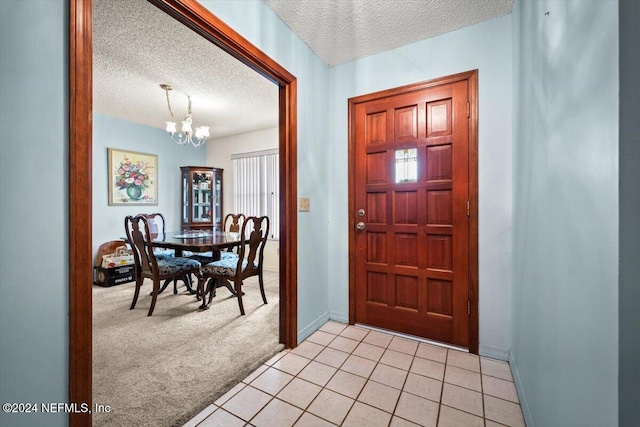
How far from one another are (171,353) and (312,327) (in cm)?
110

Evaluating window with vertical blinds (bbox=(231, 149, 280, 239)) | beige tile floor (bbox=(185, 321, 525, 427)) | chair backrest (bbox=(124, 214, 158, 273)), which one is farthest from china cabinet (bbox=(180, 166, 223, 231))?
beige tile floor (bbox=(185, 321, 525, 427))

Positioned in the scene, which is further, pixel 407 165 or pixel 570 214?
pixel 407 165

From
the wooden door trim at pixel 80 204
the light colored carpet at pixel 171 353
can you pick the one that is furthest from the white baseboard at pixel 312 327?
the wooden door trim at pixel 80 204

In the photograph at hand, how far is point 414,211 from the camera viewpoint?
7.06 feet

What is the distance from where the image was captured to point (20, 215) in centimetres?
79

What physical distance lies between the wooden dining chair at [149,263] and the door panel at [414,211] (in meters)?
1.86

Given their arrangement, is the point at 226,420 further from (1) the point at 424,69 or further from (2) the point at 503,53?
(2) the point at 503,53

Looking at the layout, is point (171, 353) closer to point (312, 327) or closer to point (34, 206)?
point (312, 327)

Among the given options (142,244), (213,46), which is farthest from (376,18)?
(142,244)

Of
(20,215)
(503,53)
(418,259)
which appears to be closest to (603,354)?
(418,259)

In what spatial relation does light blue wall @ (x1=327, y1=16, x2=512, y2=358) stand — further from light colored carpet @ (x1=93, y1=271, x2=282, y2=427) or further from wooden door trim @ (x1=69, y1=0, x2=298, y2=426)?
wooden door trim @ (x1=69, y1=0, x2=298, y2=426)

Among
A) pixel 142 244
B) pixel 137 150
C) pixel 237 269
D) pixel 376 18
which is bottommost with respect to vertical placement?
pixel 237 269

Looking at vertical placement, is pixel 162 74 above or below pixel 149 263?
above

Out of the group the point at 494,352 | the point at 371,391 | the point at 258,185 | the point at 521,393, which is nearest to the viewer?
the point at 521,393
